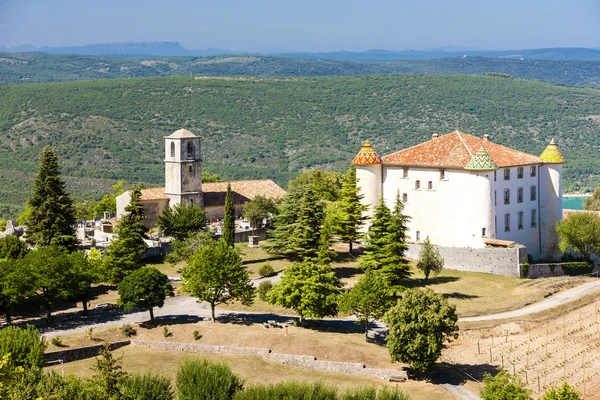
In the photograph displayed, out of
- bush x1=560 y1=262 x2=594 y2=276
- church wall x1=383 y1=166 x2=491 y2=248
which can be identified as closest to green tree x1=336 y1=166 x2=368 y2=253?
church wall x1=383 y1=166 x2=491 y2=248

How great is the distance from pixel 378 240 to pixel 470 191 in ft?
34.5

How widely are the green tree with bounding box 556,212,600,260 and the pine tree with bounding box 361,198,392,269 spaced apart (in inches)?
573

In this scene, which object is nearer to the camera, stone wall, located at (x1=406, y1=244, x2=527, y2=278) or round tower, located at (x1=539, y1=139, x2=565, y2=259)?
stone wall, located at (x1=406, y1=244, x2=527, y2=278)

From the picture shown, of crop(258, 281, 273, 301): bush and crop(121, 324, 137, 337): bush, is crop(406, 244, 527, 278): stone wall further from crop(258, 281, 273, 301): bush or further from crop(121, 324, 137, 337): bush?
crop(121, 324, 137, 337): bush

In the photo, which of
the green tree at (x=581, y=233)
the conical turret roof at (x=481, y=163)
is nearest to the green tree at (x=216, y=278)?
the conical turret roof at (x=481, y=163)

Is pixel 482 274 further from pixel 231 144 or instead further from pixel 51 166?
pixel 231 144

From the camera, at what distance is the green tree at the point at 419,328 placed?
48347mm

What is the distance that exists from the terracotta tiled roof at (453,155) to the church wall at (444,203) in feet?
1.83

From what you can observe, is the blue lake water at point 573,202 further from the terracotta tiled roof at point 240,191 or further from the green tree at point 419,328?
the green tree at point 419,328

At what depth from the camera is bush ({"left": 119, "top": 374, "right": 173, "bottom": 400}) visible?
3953cm

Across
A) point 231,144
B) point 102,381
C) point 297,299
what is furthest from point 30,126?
point 102,381

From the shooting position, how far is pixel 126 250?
63062 millimetres

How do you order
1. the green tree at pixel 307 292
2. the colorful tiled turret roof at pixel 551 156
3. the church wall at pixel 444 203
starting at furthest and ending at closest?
the colorful tiled turret roof at pixel 551 156, the church wall at pixel 444 203, the green tree at pixel 307 292

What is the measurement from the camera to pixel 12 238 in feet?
Answer: 206
